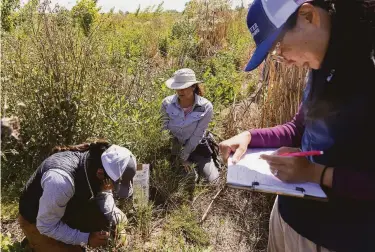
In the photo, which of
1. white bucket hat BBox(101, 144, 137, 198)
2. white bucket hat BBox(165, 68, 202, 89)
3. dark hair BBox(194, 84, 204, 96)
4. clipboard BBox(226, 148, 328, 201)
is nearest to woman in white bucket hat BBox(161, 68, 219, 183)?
white bucket hat BBox(165, 68, 202, 89)

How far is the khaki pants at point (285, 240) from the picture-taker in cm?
121

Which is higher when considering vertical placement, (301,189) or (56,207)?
(301,189)

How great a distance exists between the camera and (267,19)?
0.99 meters

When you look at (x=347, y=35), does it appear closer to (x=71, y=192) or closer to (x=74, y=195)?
(x=71, y=192)

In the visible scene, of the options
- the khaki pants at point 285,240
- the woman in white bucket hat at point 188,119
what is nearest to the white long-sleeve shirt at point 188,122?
the woman in white bucket hat at point 188,119

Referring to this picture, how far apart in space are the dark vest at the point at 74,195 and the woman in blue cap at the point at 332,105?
1.56 metres

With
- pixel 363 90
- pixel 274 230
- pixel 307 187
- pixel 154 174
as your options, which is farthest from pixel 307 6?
pixel 154 174

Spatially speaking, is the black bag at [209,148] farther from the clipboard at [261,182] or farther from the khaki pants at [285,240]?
the clipboard at [261,182]

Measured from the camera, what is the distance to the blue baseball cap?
0.95m

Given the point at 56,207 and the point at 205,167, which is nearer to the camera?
the point at 56,207

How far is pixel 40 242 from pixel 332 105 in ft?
7.53

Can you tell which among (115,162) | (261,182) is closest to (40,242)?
(115,162)

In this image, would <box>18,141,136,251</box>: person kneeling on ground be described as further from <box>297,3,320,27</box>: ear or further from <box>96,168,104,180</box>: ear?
<box>297,3,320,27</box>: ear

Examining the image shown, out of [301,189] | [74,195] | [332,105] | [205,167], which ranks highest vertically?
[332,105]
